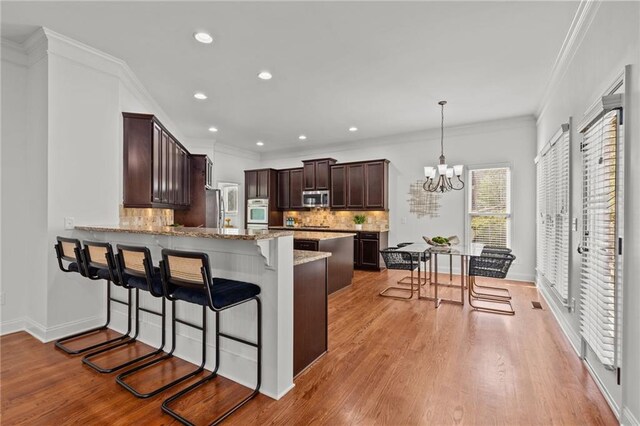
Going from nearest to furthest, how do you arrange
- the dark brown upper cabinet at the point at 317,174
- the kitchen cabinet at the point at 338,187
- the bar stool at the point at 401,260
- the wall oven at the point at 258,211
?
the bar stool at the point at 401,260
the kitchen cabinet at the point at 338,187
the dark brown upper cabinet at the point at 317,174
the wall oven at the point at 258,211

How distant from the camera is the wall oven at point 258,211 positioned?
8.00 m

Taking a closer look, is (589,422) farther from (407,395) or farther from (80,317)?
(80,317)

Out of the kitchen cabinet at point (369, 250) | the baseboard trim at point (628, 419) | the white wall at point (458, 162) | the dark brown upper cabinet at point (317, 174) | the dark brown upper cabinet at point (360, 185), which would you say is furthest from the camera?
the dark brown upper cabinet at point (317, 174)

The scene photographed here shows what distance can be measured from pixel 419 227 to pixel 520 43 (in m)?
3.96


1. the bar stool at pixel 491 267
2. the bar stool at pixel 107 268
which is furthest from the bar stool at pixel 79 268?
the bar stool at pixel 491 267

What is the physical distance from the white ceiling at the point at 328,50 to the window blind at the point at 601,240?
4.19 ft

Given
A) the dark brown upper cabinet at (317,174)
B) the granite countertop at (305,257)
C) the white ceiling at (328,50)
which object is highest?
the white ceiling at (328,50)

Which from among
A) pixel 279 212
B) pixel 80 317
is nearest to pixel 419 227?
pixel 279 212

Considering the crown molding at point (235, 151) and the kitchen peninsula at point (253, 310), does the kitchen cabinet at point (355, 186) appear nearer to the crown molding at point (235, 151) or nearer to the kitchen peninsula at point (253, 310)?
the crown molding at point (235, 151)

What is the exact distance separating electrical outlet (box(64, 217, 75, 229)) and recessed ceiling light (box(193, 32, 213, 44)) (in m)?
2.25

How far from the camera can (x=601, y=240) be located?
2.10 metres

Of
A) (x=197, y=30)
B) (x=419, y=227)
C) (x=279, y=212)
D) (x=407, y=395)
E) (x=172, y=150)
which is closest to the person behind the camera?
(x=407, y=395)

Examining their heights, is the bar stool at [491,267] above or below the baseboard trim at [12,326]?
above

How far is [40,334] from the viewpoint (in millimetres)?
2977
